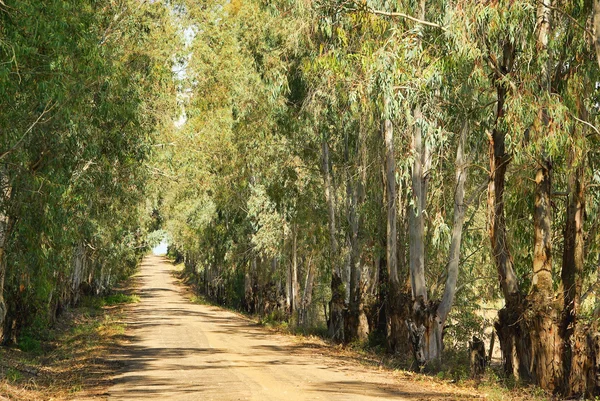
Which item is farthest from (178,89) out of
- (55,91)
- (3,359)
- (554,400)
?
(554,400)

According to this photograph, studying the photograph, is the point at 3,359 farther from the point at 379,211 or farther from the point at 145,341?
the point at 379,211

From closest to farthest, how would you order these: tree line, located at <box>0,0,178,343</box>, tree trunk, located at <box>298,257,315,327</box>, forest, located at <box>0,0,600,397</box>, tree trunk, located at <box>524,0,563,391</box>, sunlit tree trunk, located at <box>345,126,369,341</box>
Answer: tree line, located at <box>0,0,178,343</box> < forest, located at <box>0,0,600,397</box> < tree trunk, located at <box>524,0,563,391</box> < sunlit tree trunk, located at <box>345,126,369,341</box> < tree trunk, located at <box>298,257,315,327</box>

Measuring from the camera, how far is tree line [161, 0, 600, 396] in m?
13.8

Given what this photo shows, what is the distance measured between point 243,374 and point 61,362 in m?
5.79

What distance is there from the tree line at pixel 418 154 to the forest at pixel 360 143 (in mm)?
65

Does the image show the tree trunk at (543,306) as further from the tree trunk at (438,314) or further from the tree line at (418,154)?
the tree trunk at (438,314)

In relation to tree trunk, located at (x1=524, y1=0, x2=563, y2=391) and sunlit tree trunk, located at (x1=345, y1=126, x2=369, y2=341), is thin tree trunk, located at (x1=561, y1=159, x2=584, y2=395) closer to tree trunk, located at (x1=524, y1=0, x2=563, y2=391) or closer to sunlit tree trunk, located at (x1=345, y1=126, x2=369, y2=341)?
tree trunk, located at (x1=524, y1=0, x2=563, y2=391)

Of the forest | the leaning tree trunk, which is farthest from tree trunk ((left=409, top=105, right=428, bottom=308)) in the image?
the leaning tree trunk

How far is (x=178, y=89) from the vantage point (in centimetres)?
2753

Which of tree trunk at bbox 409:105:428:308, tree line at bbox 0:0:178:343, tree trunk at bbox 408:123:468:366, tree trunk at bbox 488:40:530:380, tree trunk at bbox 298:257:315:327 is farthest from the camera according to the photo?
tree trunk at bbox 298:257:315:327

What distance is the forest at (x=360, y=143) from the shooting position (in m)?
13.8

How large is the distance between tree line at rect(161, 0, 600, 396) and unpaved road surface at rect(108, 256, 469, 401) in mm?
2168

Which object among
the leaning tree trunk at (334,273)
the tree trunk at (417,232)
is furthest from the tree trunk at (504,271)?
the leaning tree trunk at (334,273)

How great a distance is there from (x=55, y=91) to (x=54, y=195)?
2.45m
